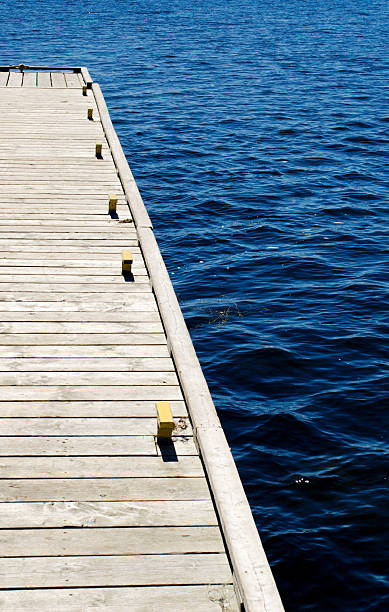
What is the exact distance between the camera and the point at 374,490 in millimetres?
9148

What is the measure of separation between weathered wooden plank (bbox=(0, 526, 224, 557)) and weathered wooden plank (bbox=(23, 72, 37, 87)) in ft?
64.3

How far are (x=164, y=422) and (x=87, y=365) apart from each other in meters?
1.60

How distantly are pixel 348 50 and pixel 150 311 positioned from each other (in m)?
40.0

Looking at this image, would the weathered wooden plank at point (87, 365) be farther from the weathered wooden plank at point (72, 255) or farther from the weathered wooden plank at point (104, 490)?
the weathered wooden plank at point (72, 255)

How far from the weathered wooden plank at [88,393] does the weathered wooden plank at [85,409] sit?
69 millimetres

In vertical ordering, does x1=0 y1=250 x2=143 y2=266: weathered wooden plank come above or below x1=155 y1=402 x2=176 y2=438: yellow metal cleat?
below

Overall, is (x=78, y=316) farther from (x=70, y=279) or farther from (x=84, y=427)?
(x=84, y=427)

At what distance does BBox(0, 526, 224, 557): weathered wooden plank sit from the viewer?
528 centimetres

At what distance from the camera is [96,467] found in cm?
618

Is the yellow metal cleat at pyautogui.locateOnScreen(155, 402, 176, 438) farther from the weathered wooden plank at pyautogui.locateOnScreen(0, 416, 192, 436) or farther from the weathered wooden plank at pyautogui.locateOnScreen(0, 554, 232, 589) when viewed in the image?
the weathered wooden plank at pyautogui.locateOnScreen(0, 554, 232, 589)

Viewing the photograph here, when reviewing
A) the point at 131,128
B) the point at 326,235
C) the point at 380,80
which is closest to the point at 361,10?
the point at 380,80

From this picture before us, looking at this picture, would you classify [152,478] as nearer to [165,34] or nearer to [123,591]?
[123,591]

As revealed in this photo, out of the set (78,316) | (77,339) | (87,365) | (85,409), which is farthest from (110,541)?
(78,316)

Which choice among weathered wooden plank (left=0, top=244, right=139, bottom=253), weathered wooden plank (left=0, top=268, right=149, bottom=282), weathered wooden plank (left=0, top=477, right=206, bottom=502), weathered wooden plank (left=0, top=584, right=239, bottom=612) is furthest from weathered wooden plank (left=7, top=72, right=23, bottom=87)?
weathered wooden plank (left=0, top=584, right=239, bottom=612)
